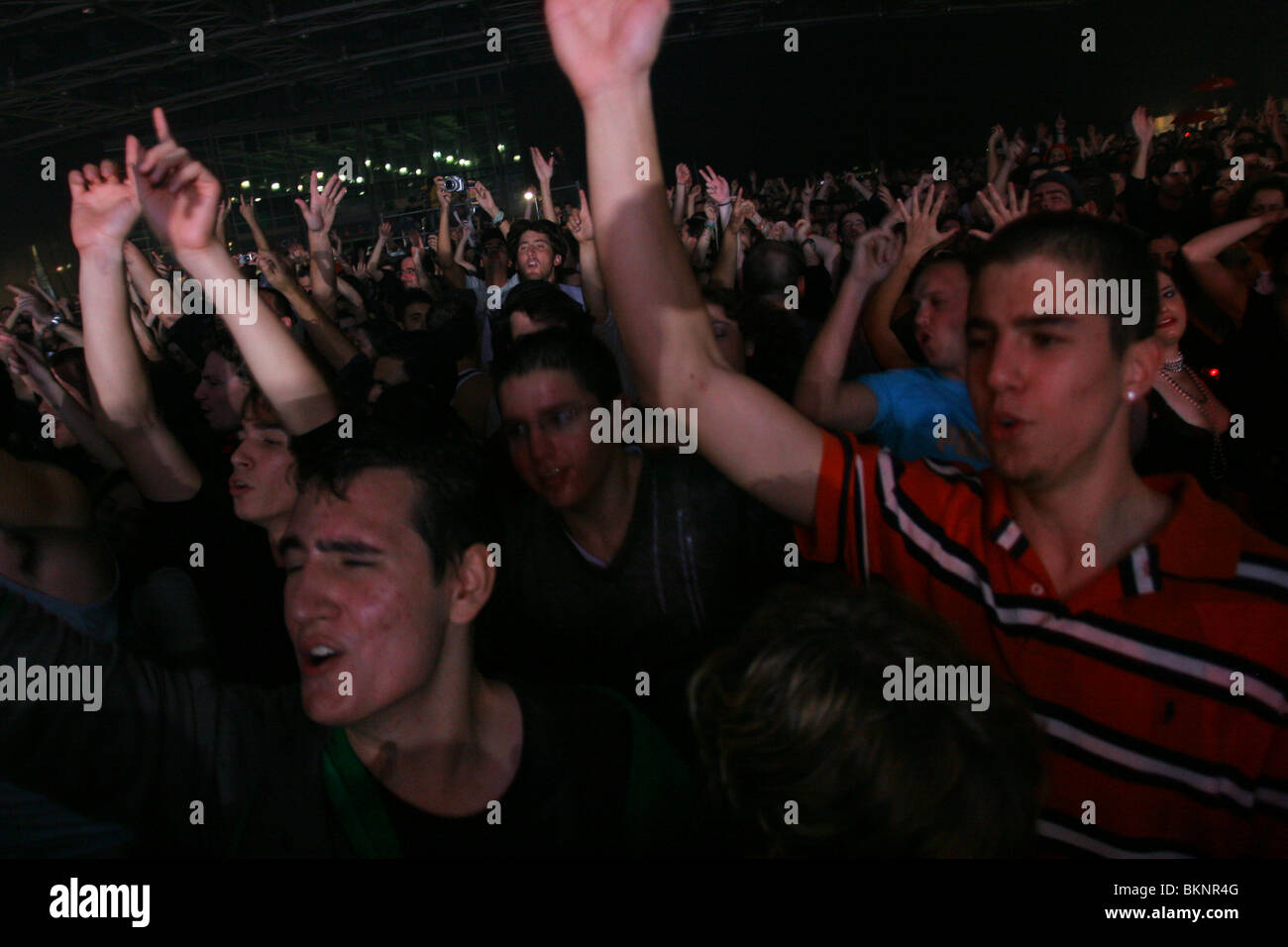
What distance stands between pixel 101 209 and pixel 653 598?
5.05ft

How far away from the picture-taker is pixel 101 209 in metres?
1.74

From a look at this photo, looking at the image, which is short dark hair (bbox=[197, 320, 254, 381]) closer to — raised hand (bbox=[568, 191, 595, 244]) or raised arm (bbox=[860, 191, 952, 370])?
Result: raised hand (bbox=[568, 191, 595, 244])

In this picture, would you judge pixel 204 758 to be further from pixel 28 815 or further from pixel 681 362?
pixel 681 362

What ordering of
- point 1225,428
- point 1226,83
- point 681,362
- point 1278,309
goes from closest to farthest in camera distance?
point 681,362, point 1225,428, point 1278,309, point 1226,83

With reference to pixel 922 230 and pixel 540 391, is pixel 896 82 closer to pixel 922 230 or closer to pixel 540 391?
pixel 922 230

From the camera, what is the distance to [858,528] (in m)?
1.24

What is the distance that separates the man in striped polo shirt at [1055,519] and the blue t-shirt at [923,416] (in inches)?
28.0

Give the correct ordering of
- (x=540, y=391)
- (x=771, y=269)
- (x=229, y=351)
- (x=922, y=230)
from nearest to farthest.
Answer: (x=540, y=391), (x=922, y=230), (x=229, y=351), (x=771, y=269)

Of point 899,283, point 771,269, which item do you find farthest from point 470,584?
point 771,269

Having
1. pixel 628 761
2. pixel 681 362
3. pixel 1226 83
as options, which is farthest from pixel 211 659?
pixel 1226 83

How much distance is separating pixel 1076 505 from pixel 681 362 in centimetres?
62

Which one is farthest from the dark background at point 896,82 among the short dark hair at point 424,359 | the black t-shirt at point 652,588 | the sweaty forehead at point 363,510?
the sweaty forehead at point 363,510

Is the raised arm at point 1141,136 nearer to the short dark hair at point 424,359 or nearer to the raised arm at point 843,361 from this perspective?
the raised arm at point 843,361

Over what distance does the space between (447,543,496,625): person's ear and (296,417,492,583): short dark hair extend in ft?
0.05
